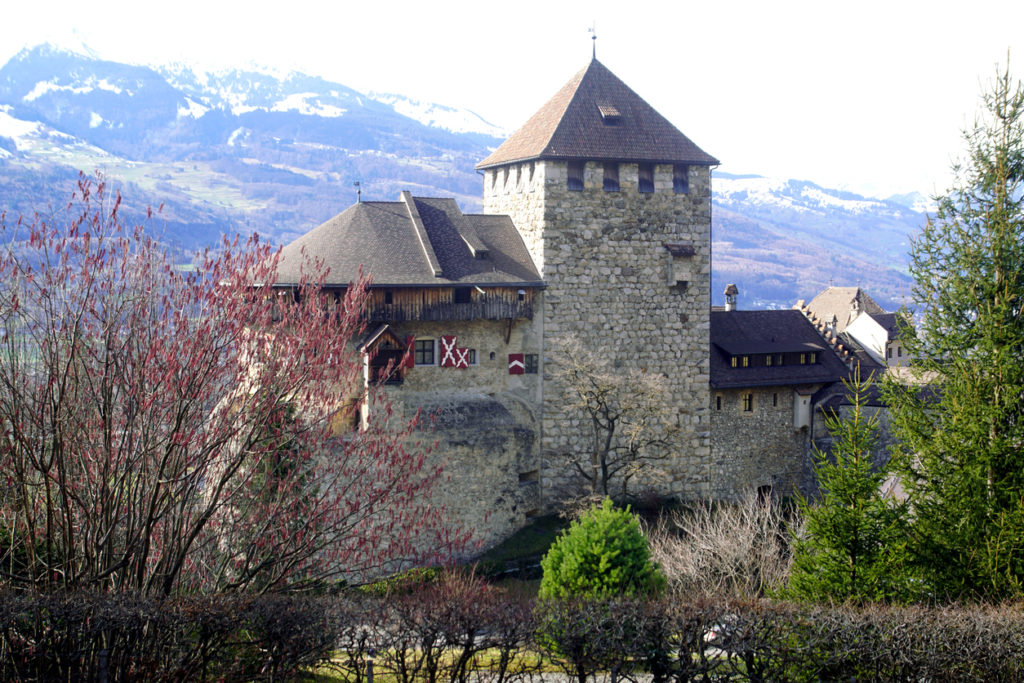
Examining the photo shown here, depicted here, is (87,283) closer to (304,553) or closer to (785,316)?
(304,553)

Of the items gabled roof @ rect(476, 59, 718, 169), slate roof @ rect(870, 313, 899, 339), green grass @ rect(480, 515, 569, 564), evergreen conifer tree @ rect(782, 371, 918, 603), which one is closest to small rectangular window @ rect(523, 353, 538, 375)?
green grass @ rect(480, 515, 569, 564)

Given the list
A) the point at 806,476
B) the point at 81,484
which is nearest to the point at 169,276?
the point at 81,484

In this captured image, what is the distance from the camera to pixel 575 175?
98.7 feet

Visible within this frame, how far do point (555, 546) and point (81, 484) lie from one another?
1079 centimetres

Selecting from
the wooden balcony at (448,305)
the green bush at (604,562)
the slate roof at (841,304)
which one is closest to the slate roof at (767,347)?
the wooden balcony at (448,305)

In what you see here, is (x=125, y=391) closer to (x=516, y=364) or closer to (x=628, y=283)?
(x=516, y=364)

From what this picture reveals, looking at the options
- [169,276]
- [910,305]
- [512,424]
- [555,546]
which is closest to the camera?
[169,276]

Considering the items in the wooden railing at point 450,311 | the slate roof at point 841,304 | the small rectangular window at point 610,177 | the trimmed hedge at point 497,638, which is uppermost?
the small rectangular window at point 610,177

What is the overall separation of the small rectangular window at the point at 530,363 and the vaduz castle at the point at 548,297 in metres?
0.04

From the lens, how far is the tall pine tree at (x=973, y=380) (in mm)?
16594

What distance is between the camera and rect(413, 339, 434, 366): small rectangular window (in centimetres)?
2892

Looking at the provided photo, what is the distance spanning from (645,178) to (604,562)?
546 inches

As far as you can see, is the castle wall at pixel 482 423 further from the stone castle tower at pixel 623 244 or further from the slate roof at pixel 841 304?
the slate roof at pixel 841 304

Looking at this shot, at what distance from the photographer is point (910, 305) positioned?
18.6 metres
